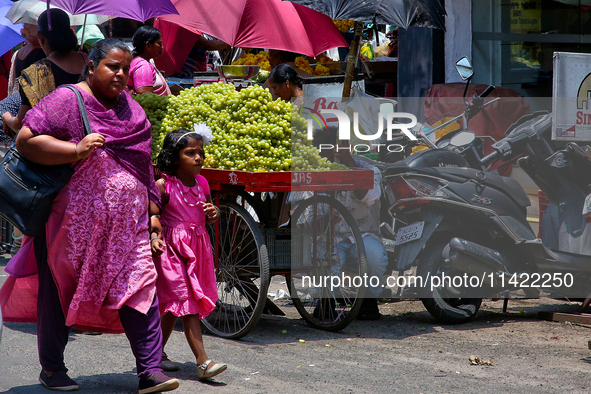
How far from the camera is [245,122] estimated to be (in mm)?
4609

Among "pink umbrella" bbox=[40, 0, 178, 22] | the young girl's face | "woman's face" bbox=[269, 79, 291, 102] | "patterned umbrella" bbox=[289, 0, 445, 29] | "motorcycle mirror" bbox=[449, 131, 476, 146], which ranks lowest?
the young girl's face

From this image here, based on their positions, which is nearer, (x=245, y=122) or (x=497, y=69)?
(x=245, y=122)

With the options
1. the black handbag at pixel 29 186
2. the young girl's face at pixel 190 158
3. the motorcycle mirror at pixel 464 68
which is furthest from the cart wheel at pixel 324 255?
the black handbag at pixel 29 186

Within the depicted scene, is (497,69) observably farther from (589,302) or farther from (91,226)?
(91,226)

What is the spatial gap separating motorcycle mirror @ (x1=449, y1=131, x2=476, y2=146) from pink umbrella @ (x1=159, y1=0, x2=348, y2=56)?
202 cm

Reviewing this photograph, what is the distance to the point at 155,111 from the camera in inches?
194

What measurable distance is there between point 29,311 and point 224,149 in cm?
164

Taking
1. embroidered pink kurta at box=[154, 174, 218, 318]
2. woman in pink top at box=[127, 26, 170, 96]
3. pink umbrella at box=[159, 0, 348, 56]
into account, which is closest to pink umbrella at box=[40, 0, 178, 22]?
woman in pink top at box=[127, 26, 170, 96]

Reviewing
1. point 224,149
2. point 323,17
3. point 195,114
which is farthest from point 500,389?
point 323,17

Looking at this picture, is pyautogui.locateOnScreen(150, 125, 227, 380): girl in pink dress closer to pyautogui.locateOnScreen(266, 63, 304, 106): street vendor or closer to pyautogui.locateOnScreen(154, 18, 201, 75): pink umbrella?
pyautogui.locateOnScreen(266, 63, 304, 106): street vendor

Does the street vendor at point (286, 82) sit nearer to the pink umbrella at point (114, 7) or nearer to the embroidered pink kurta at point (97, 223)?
the pink umbrella at point (114, 7)

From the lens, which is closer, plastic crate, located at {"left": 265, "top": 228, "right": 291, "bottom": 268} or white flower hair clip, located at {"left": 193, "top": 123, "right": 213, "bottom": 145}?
white flower hair clip, located at {"left": 193, "top": 123, "right": 213, "bottom": 145}

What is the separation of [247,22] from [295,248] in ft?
8.57

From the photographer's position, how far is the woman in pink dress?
325 centimetres
